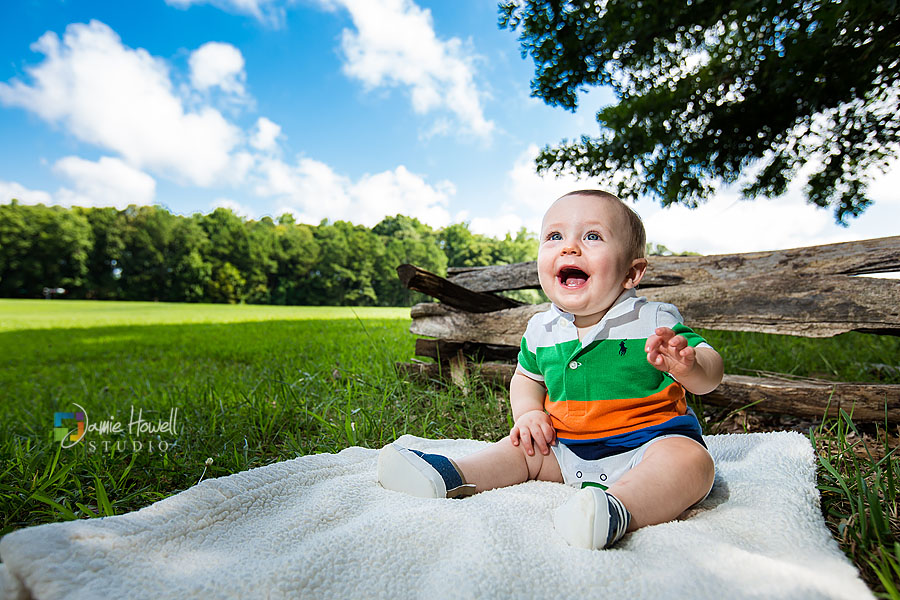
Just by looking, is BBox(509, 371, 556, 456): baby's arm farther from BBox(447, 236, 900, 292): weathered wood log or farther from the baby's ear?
BBox(447, 236, 900, 292): weathered wood log

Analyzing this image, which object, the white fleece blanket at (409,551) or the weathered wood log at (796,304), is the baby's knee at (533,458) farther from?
the weathered wood log at (796,304)

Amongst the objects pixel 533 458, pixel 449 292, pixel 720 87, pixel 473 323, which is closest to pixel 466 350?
pixel 473 323

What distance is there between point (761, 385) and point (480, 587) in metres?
2.07

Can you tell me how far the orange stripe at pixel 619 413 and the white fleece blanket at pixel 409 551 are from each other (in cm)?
23

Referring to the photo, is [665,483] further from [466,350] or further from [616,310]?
[466,350]

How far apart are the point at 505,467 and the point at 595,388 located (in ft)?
1.34

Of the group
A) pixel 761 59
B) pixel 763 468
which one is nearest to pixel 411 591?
pixel 763 468

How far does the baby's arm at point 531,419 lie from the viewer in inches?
66.4

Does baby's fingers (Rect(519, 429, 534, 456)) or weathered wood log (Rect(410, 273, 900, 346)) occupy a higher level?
weathered wood log (Rect(410, 273, 900, 346))

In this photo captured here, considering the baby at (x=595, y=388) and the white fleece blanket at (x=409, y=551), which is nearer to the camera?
the white fleece blanket at (x=409, y=551)

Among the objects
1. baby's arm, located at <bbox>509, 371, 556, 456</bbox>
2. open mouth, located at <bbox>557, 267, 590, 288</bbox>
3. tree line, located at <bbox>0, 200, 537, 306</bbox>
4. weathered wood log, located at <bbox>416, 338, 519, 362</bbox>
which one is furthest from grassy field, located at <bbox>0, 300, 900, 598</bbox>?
tree line, located at <bbox>0, 200, 537, 306</bbox>

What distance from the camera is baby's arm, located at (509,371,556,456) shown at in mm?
1688

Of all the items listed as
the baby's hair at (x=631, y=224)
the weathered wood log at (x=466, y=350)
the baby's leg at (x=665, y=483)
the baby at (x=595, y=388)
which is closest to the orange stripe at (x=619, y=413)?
the baby at (x=595, y=388)

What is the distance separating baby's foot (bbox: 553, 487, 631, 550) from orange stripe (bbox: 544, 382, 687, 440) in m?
0.37
